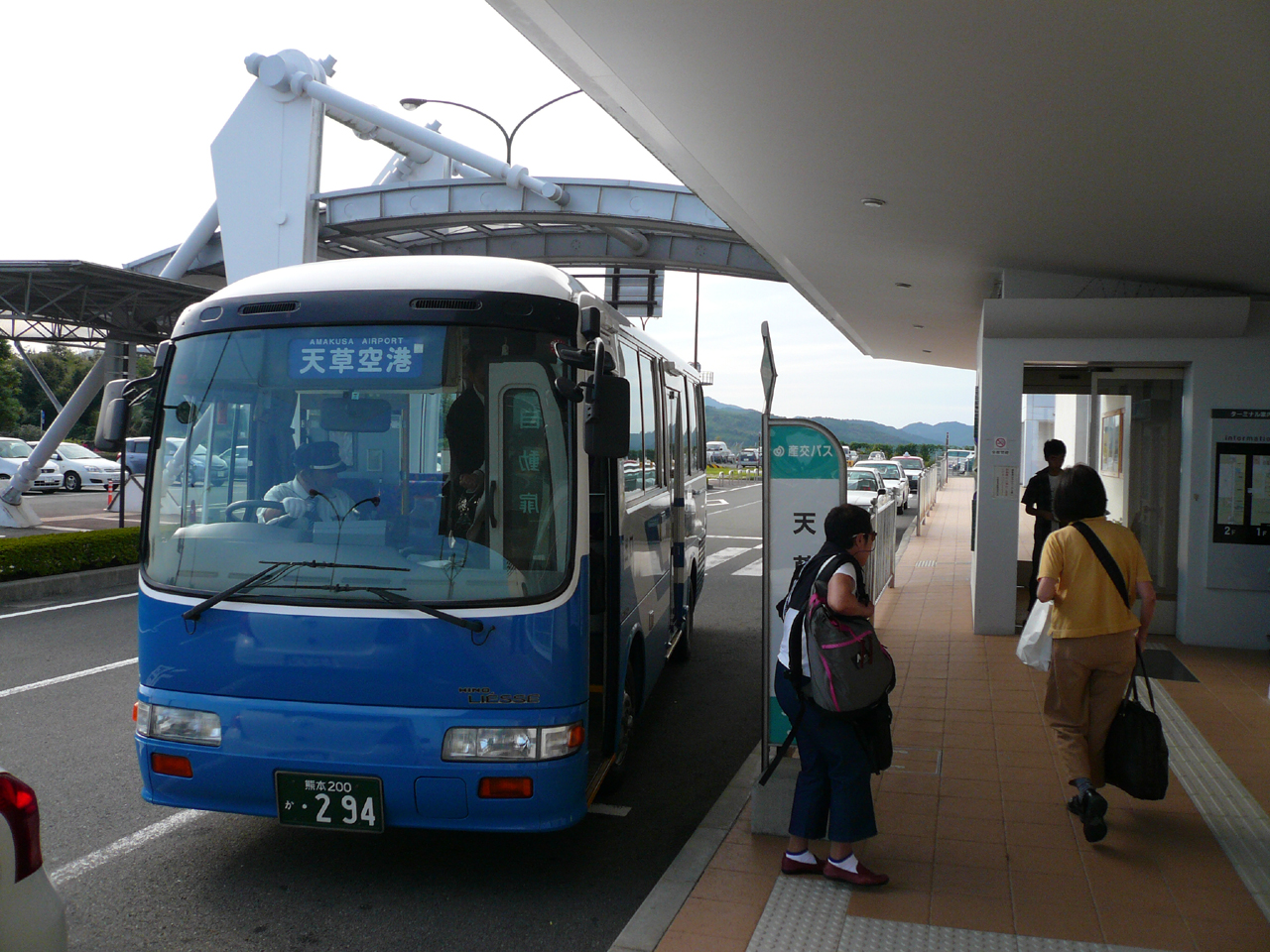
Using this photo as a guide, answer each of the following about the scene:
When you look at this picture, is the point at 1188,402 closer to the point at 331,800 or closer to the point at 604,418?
the point at 604,418

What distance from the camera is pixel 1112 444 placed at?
1172 centimetres

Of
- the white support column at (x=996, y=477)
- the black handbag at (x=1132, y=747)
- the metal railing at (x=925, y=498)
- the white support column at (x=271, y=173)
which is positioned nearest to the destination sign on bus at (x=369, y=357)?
the black handbag at (x=1132, y=747)

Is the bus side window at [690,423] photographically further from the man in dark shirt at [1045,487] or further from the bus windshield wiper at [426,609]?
the bus windshield wiper at [426,609]

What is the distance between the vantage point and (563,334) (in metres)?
4.52

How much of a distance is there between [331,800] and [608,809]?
1.97m

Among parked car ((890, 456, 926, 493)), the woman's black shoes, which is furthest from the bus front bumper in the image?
parked car ((890, 456, 926, 493))

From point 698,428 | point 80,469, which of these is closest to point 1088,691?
point 698,428

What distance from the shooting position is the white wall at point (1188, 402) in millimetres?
9508

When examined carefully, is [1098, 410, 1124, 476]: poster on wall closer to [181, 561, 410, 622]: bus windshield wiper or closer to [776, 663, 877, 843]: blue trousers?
[776, 663, 877, 843]: blue trousers

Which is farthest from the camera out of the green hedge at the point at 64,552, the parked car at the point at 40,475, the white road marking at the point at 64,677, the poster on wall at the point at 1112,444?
the parked car at the point at 40,475

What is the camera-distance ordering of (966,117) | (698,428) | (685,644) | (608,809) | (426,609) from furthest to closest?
(698,428) < (685,644) < (966,117) < (608,809) < (426,609)

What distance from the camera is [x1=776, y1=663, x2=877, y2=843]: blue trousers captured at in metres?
4.33

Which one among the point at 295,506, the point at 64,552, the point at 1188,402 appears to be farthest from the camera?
the point at 64,552

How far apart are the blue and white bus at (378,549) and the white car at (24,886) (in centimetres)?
134
